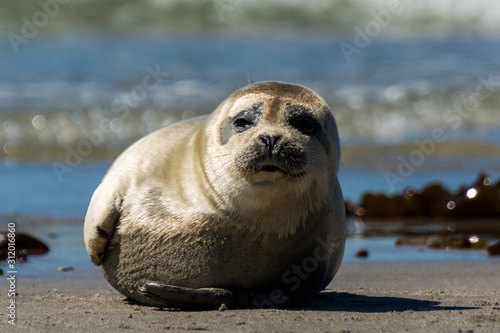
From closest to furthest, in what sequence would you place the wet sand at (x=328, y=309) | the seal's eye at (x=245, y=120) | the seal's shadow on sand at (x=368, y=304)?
the wet sand at (x=328, y=309) < the seal's eye at (x=245, y=120) < the seal's shadow on sand at (x=368, y=304)

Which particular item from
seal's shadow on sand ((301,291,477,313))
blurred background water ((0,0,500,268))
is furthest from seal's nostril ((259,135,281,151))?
blurred background water ((0,0,500,268))

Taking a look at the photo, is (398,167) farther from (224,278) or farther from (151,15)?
(151,15)

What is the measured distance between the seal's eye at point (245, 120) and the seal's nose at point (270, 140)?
0.70 ft

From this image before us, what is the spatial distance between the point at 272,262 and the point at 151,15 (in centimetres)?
2621

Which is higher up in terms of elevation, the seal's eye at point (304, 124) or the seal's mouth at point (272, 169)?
the seal's eye at point (304, 124)

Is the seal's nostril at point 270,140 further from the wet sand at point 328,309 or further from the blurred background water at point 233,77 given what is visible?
the blurred background water at point 233,77

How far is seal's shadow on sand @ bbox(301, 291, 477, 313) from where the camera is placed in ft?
12.5

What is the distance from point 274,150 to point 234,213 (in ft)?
1.39

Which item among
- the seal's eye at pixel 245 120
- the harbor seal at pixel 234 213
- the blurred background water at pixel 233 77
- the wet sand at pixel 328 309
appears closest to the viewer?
the wet sand at pixel 328 309

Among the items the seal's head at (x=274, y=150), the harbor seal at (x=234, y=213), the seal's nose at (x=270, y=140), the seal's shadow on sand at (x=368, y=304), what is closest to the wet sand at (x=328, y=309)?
the seal's shadow on sand at (x=368, y=304)

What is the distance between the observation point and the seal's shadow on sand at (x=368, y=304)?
3.80 metres

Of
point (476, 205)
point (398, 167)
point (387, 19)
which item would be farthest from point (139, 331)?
point (387, 19)

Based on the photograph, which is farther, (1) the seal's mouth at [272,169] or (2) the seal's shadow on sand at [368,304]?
(2) the seal's shadow on sand at [368,304]

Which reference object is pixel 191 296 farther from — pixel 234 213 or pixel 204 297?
pixel 234 213
